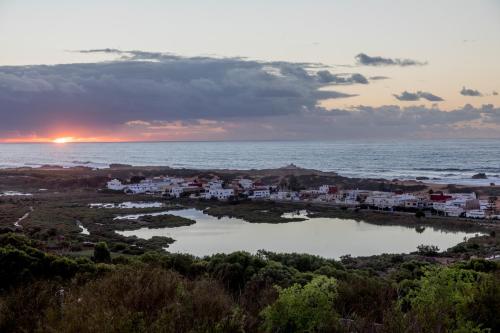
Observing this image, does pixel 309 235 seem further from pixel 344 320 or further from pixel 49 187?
pixel 49 187

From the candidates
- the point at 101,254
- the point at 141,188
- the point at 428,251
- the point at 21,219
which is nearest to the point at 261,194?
the point at 141,188

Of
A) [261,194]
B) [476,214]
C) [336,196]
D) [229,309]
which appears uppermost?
[229,309]

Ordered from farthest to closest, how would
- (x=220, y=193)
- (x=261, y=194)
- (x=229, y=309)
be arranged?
(x=220, y=193) < (x=261, y=194) < (x=229, y=309)

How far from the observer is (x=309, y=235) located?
35812 millimetres

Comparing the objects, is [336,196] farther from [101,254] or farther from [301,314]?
[301,314]

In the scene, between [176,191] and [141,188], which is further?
[141,188]

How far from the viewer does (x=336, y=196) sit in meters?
55.1

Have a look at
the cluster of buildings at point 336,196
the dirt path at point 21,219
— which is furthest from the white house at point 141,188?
the dirt path at point 21,219

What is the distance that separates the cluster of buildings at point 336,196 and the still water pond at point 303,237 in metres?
7.77

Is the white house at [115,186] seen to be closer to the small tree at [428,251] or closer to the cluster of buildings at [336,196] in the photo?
the cluster of buildings at [336,196]

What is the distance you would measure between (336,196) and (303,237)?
69.3ft

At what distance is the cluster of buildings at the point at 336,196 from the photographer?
1800 inches

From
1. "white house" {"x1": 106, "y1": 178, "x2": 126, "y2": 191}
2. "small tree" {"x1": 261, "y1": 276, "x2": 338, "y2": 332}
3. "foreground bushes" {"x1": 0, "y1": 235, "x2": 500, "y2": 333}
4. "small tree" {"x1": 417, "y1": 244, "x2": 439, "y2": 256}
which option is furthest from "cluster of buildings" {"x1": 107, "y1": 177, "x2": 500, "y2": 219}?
"small tree" {"x1": 261, "y1": 276, "x2": 338, "y2": 332}

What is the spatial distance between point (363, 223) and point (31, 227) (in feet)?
86.1
